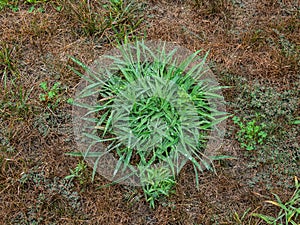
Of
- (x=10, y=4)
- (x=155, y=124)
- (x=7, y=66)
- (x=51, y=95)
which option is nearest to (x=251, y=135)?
(x=155, y=124)

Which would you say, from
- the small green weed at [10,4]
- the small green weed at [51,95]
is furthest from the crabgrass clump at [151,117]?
the small green weed at [10,4]

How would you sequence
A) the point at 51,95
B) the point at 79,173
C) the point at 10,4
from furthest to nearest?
the point at 10,4
the point at 51,95
the point at 79,173

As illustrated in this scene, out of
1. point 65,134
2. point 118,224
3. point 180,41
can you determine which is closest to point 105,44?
point 180,41

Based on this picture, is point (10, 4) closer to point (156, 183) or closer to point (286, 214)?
point (156, 183)

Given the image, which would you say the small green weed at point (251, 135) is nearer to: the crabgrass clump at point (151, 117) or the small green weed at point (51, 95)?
the crabgrass clump at point (151, 117)

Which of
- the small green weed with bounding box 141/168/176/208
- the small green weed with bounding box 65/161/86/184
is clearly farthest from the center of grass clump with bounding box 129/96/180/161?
the small green weed with bounding box 65/161/86/184

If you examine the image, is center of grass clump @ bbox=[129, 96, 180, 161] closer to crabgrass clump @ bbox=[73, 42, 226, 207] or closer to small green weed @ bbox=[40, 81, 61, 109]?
crabgrass clump @ bbox=[73, 42, 226, 207]
